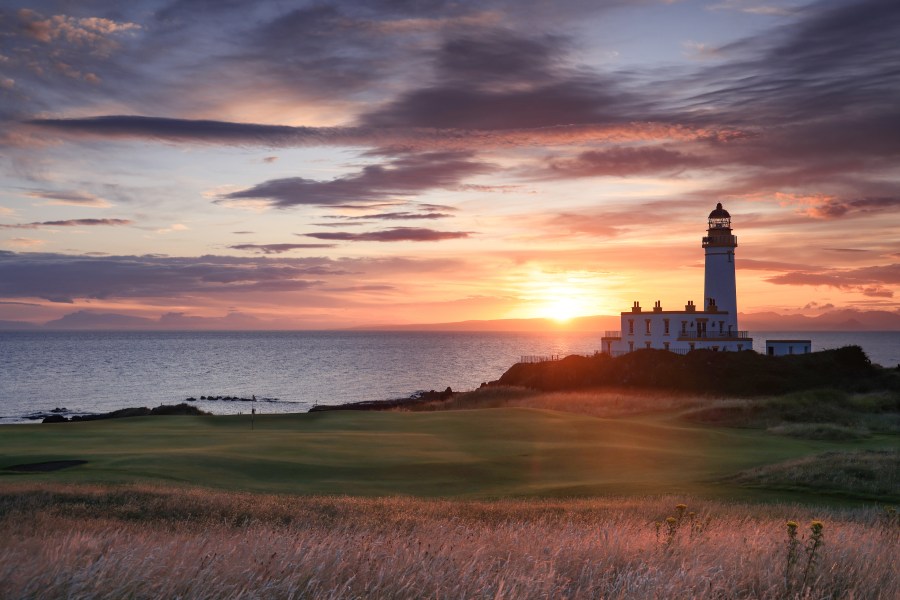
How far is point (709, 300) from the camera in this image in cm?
8319

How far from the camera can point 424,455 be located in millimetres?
29938

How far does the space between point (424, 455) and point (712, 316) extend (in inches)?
2331

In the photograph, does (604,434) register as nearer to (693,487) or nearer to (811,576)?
(693,487)

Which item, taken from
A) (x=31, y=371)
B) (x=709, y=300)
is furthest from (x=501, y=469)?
(x=31, y=371)

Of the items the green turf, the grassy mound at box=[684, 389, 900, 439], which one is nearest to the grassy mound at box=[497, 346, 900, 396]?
the grassy mound at box=[684, 389, 900, 439]

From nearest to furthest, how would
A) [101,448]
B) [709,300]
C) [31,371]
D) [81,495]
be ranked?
[81,495], [101,448], [709,300], [31,371]

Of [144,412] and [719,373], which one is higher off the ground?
[719,373]

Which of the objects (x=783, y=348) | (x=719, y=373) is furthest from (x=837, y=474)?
(x=783, y=348)

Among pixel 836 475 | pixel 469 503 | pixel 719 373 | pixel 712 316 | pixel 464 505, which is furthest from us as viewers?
pixel 712 316

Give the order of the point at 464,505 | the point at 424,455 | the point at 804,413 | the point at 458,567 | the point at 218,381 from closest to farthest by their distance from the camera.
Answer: the point at 458,567 → the point at 464,505 → the point at 424,455 → the point at 804,413 → the point at 218,381

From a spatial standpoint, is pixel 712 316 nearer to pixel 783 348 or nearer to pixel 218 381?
pixel 783 348

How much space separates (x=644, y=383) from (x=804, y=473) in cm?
4899

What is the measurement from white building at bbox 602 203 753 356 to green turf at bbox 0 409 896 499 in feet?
130

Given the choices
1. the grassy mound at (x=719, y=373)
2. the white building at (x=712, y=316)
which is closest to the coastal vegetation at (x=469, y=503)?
the grassy mound at (x=719, y=373)
